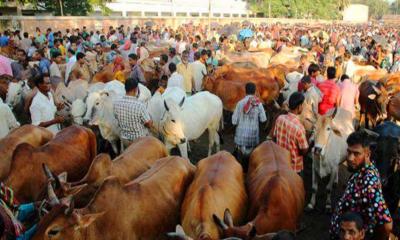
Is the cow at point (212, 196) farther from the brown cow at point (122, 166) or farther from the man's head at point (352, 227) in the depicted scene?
the man's head at point (352, 227)

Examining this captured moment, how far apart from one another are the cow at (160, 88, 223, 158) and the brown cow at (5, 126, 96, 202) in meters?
1.31

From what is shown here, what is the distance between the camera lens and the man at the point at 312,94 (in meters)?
6.86

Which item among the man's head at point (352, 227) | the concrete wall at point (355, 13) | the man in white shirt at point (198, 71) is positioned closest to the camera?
the man's head at point (352, 227)

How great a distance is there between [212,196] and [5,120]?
3.83 meters

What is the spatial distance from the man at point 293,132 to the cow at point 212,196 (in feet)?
2.60

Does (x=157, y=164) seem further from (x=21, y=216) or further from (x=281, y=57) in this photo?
(x=281, y=57)

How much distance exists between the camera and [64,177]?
4.64 metres

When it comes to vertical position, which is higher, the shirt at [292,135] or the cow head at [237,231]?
the shirt at [292,135]

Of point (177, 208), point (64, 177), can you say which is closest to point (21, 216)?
point (64, 177)

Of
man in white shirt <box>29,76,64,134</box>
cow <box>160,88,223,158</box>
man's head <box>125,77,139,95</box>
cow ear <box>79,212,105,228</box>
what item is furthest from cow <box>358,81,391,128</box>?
cow ear <box>79,212,105,228</box>

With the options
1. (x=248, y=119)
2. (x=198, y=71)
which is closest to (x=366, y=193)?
(x=248, y=119)

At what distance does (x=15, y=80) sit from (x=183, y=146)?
4987 millimetres

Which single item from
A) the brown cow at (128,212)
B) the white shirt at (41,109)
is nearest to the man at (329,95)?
the brown cow at (128,212)

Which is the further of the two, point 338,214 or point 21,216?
point 21,216
